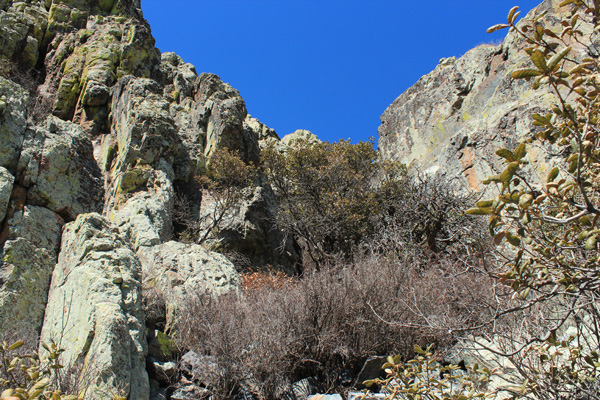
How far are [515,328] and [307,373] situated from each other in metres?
2.45

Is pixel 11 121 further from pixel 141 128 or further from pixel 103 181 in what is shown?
pixel 141 128

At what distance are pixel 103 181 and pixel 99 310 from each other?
25.2 feet

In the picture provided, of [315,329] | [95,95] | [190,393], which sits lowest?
[190,393]

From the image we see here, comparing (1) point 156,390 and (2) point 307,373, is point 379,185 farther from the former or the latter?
(1) point 156,390

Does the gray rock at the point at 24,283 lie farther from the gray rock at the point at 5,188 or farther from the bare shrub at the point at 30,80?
the bare shrub at the point at 30,80

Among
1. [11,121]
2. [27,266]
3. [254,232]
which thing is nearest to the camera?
[27,266]

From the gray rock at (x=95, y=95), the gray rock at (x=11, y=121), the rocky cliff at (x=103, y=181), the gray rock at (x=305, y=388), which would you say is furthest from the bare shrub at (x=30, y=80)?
the gray rock at (x=305, y=388)

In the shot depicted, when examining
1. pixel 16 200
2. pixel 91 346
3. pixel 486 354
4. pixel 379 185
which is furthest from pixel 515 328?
pixel 379 185

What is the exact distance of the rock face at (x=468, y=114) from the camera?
13.1 m

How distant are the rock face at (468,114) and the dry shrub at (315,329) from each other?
21.1ft

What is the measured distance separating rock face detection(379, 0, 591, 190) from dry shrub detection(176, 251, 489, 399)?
6.42 meters

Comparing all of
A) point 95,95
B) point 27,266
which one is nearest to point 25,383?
point 27,266

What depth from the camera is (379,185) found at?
46.6 feet

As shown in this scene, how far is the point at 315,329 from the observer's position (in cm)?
517
